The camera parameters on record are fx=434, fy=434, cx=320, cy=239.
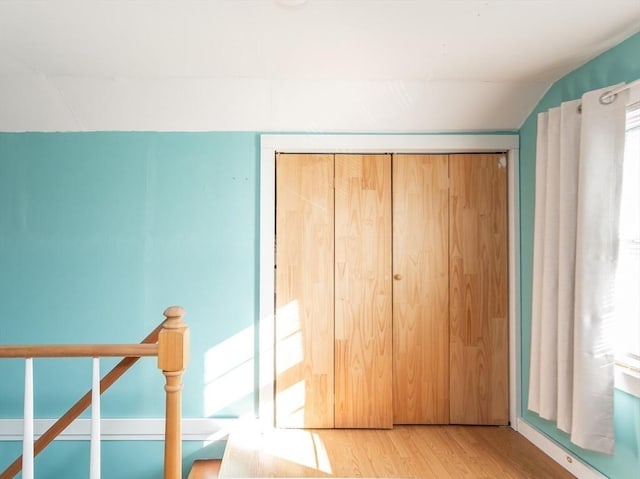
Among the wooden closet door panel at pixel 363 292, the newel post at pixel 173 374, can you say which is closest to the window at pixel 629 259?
the wooden closet door panel at pixel 363 292

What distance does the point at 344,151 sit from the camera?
2.73 m

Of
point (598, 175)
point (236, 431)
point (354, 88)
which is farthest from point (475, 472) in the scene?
point (354, 88)

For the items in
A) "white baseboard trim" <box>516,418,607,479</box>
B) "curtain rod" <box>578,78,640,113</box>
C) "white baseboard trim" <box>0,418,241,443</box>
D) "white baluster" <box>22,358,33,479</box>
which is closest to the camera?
"white baluster" <box>22,358,33,479</box>

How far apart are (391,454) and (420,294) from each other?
94 cm

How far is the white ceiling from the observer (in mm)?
1772

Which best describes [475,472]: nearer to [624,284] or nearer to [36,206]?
[624,284]

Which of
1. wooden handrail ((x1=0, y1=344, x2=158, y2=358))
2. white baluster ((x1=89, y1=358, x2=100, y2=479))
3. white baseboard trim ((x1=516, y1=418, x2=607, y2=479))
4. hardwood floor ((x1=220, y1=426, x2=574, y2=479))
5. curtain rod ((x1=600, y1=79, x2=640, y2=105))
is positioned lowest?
hardwood floor ((x1=220, y1=426, x2=574, y2=479))

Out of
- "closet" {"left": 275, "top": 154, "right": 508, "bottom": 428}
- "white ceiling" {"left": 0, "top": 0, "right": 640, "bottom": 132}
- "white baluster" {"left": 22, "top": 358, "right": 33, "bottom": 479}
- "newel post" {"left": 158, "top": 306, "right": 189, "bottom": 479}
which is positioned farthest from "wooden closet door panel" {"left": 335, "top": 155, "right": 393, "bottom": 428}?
"white baluster" {"left": 22, "top": 358, "right": 33, "bottom": 479}

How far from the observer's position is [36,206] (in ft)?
8.77

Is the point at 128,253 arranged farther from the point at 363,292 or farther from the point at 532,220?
the point at 532,220

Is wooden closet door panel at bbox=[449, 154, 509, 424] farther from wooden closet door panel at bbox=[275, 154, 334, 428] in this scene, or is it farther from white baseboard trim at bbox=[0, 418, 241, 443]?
white baseboard trim at bbox=[0, 418, 241, 443]

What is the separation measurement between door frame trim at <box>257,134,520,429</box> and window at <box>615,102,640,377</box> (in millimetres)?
730

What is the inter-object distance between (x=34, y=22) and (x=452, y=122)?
221 centimetres

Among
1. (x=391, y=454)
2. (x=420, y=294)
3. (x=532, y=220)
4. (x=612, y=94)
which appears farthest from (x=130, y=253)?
(x=612, y=94)
